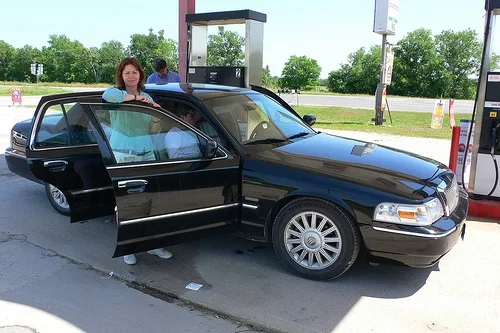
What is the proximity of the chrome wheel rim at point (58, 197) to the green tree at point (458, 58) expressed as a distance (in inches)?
2176

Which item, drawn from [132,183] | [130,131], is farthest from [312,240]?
[130,131]

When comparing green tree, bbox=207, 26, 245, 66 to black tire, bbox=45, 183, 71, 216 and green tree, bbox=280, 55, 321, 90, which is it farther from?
green tree, bbox=280, 55, 321, 90

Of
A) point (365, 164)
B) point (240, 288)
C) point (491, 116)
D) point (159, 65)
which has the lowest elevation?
point (240, 288)

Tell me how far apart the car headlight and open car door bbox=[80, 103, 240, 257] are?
4.10 ft

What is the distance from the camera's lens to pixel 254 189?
12.6ft

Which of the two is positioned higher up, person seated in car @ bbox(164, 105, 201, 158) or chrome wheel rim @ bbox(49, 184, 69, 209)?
person seated in car @ bbox(164, 105, 201, 158)

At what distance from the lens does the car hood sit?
3.53 meters

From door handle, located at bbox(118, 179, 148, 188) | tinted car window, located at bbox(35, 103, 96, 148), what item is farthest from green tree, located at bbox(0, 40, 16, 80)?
door handle, located at bbox(118, 179, 148, 188)

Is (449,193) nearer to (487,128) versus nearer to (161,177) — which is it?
(487,128)

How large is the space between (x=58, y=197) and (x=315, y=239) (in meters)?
3.45

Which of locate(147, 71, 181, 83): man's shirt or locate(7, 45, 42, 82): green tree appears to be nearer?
locate(147, 71, 181, 83): man's shirt

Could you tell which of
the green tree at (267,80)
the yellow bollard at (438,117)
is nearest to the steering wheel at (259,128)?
the yellow bollard at (438,117)

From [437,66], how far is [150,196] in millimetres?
61003

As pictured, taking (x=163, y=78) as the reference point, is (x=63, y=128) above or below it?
below
